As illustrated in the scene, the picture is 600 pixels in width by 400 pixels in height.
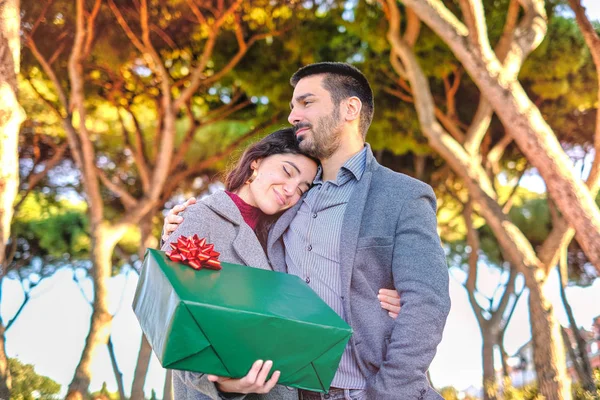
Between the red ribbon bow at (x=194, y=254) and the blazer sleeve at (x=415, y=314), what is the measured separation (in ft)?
2.11

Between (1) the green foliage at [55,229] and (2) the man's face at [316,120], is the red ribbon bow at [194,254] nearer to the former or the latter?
(2) the man's face at [316,120]

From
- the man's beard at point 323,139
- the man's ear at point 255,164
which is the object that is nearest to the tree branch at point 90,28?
the man's ear at point 255,164

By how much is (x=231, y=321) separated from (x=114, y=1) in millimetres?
9354

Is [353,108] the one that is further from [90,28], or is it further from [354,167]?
[90,28]

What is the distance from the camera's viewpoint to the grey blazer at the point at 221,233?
2.36 meters

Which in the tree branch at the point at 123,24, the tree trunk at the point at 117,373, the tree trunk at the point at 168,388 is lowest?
the tree trunk at the point at 168,388

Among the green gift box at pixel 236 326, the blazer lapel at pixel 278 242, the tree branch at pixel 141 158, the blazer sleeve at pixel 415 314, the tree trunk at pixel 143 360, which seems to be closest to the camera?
the green gift box at pixel 236 326

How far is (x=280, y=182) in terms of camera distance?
8.95ft

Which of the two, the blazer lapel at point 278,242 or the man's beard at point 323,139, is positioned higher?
the man's beard at point 323,139

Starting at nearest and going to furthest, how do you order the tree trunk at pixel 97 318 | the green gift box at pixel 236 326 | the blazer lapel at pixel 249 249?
the green gift box at pixel 236 326
the blazer lapel at pixel 249 249
the tree trunk at pixel 97 318

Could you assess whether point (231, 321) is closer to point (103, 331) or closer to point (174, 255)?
point (174, 255)

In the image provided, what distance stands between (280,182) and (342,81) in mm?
545

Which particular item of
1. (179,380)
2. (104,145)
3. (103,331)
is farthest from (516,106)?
(104,145)

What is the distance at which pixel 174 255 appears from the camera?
6.64 feet
